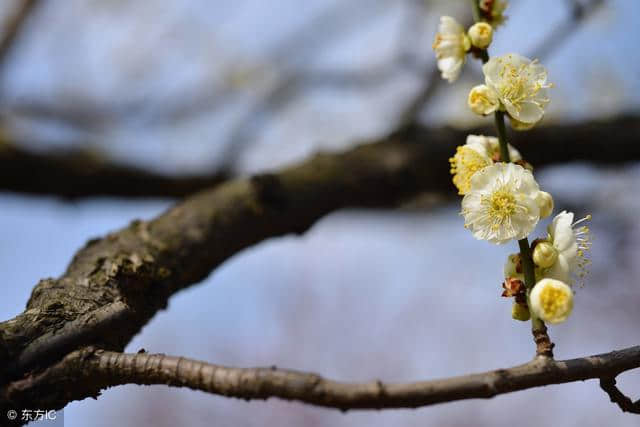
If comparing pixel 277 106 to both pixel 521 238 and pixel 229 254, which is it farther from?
pixel 521 238

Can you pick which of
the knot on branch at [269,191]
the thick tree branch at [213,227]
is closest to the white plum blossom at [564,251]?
the thick tree branch at [213,227]

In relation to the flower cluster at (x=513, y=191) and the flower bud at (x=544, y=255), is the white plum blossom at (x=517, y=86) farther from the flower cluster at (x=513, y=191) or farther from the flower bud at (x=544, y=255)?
the flower bud at (x=544, y=255)

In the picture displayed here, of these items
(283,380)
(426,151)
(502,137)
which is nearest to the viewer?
(283,380)

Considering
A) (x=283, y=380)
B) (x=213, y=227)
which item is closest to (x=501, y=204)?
(x=283, y=380)

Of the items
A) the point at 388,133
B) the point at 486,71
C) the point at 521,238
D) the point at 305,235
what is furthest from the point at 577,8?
the point at 521,238

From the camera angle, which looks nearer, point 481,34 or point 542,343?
point 542,343

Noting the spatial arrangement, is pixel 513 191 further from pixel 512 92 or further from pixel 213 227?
pixel 213 227
